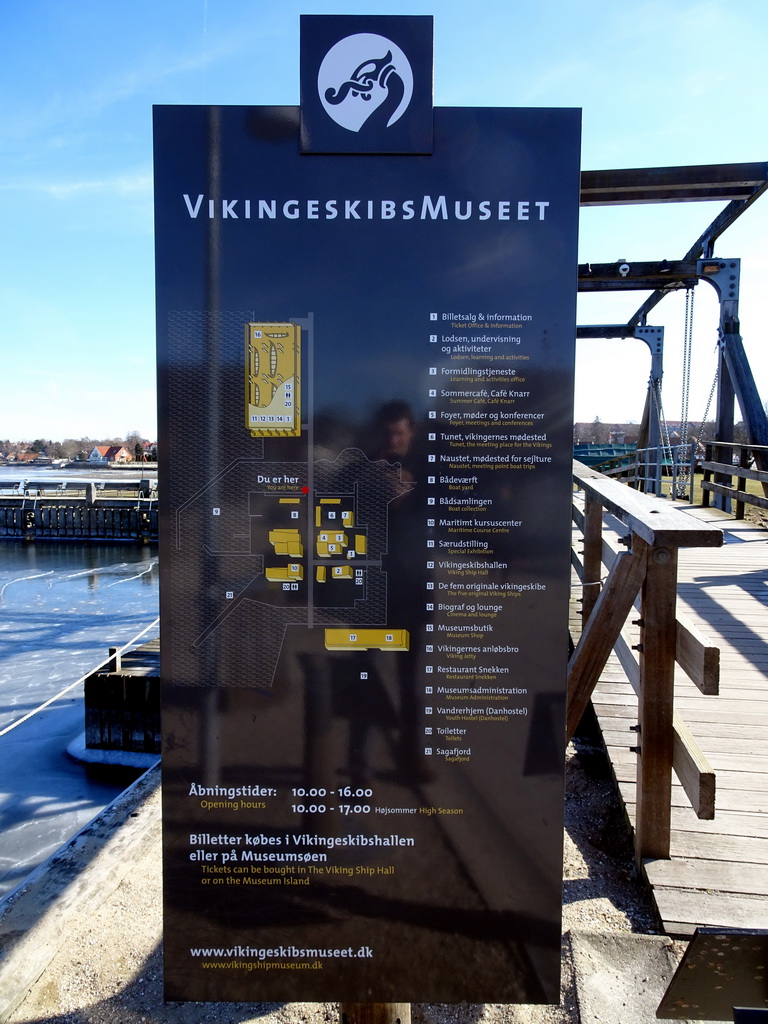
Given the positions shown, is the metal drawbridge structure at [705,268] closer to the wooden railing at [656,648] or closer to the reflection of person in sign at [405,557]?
the wooden railing at [656,648]

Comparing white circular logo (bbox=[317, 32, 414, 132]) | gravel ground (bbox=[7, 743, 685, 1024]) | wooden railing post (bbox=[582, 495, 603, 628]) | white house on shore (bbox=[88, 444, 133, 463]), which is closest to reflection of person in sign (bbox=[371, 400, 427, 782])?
white circular logo (bbox=[317, 32, 414, 132])

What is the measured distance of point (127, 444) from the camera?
11238 centimetres

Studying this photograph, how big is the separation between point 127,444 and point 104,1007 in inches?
4669

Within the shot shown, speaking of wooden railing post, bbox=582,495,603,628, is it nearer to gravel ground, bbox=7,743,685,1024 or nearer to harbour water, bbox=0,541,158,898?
gravel ground, bbox=7,743,685,1024

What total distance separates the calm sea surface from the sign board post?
8638 millimetres

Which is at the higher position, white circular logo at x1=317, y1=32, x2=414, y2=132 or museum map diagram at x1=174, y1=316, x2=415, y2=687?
white circular logo at x1=317, y1=32, x2=414, y2=132

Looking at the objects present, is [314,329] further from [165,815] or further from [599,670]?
[599,670]

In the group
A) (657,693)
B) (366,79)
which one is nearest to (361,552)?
(366,79)

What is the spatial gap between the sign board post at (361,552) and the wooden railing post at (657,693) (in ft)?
3.14

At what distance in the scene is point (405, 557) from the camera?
5.80 ft

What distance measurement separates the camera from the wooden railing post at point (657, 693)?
8.35ft

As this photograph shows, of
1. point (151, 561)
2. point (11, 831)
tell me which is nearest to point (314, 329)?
point (11, 831)

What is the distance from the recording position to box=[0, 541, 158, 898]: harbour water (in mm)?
11109

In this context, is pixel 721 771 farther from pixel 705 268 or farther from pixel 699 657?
pixel 705 268
